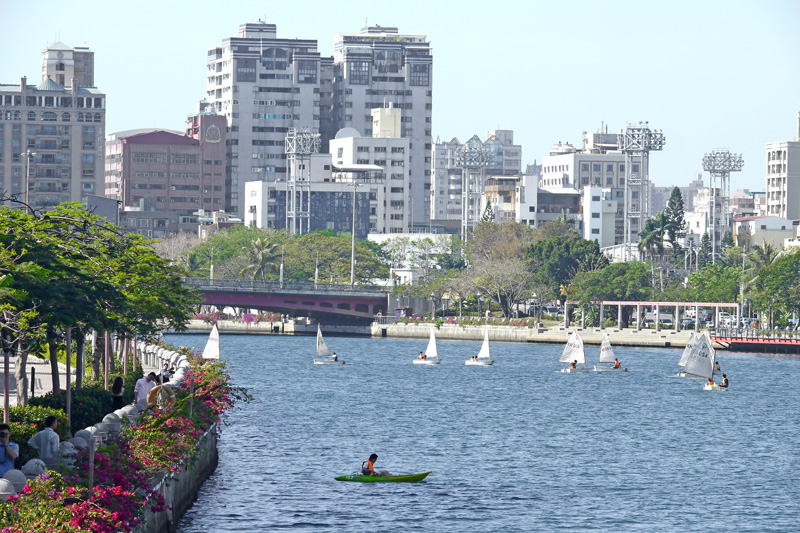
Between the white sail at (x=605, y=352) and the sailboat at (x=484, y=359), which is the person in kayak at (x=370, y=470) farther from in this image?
the white sail at (x=605, y=352)

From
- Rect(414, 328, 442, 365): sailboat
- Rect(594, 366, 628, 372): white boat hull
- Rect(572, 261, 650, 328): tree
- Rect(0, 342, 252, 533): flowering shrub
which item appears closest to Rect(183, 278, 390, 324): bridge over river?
Rect(572, 261, 650, 328): tree

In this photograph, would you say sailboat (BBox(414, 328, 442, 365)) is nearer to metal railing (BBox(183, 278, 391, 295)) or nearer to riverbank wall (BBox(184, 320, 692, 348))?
riverbank wall (BBox(184, 320, 692, 348))

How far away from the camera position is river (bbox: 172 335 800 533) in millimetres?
45875

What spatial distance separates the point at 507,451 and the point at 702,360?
4595 cm

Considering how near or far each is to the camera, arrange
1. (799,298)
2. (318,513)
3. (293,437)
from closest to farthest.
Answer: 1. (318,513)
2. (293,437)
3. (799,298)

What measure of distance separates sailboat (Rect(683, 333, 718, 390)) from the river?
4.88ft

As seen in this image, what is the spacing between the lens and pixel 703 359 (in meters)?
106

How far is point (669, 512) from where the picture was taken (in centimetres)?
4797

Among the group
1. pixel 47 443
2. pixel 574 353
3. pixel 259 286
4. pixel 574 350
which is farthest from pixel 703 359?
pixel 47 443

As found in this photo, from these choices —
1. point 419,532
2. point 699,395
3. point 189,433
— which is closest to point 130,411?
point 189,433

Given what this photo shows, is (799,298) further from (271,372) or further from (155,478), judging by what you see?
(155,478)

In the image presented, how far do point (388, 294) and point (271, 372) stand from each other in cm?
6716

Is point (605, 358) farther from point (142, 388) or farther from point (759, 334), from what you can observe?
point (142, 388)

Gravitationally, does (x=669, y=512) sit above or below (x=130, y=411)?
below
